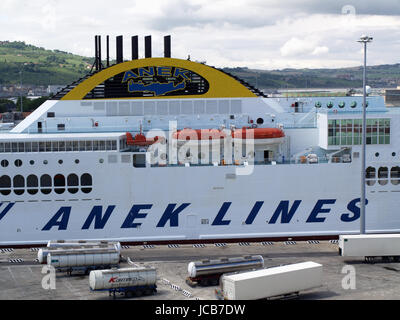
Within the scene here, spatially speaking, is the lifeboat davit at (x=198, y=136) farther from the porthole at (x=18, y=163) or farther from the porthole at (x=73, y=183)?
the porthole at (x=18, y=163)

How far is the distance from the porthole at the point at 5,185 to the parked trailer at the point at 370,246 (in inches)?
605

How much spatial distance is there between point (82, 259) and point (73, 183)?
16.6ft

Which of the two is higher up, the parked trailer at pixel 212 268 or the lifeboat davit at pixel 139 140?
the lifeboat davit at pixel 139 140

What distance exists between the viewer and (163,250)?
2880 centimetres

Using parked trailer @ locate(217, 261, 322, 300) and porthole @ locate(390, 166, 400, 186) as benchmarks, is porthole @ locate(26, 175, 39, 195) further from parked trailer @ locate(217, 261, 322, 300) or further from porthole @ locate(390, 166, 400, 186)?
porthole @ locate(390, 166, 400, 186)

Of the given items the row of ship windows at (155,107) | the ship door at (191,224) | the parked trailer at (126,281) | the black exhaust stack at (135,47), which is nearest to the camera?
the parked trailer at (126,281)

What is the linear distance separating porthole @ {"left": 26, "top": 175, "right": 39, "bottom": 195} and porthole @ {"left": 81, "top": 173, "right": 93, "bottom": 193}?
2136 millimetres

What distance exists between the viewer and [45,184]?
2892 cm

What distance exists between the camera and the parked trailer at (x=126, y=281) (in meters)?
22.3

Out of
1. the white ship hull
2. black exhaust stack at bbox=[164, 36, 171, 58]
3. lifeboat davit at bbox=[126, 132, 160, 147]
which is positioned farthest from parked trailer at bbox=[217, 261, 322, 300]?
black exhaust stack at bbox=[164, 36, 171, 58]
